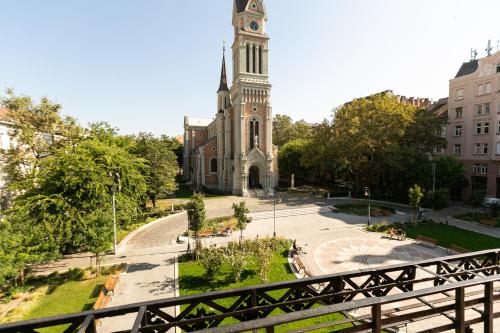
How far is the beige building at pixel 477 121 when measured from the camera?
30.2m

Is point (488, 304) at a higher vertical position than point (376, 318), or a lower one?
lower

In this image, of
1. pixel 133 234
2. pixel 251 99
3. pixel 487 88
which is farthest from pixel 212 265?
pixel 487 88

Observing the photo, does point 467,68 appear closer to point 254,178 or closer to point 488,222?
point 488,222

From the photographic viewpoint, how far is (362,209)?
29328 millimetres

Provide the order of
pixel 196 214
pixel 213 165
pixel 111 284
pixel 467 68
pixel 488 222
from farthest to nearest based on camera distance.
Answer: pixel 213 165 → pixel 467 68 → pixel 488 222 → pixel 196 214 → pixel 111 284

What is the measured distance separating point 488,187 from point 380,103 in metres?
15.7

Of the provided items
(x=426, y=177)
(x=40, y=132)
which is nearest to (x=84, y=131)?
(x=40, y=132)

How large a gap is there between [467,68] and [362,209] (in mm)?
24803

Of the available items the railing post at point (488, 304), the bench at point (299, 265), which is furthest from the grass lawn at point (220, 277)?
the railing post at point (488, 304)

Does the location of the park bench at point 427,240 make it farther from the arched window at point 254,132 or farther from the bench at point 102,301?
the arched window at point 254,132

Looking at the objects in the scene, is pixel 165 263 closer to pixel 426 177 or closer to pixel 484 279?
pixel 484 279

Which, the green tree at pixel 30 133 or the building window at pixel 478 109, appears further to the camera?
the building window at pixel 478 109

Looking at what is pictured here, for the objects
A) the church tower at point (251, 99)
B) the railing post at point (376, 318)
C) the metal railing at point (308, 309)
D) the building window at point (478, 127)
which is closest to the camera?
the metal railing at point (308, 309)

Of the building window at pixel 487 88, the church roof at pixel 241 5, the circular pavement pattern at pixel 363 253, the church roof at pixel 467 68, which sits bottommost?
the circular pavement pattern at pixel 363 253
